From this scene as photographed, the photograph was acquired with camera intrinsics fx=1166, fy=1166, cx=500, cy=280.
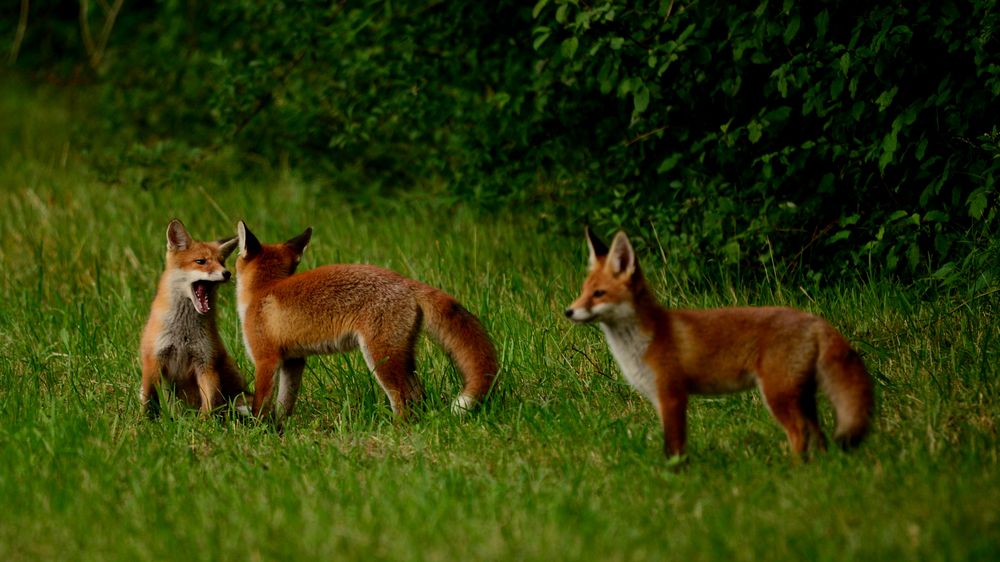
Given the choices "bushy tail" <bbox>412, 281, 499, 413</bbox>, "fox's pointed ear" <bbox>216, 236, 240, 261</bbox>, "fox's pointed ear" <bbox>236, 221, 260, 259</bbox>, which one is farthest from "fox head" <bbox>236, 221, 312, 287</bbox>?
"bushy tail" <bbox>412, 281, 499, 413</bbox>

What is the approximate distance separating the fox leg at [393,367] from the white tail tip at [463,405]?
10.6 inches

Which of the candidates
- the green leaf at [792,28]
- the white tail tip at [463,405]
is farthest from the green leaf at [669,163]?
the white tail tip at [463,405]

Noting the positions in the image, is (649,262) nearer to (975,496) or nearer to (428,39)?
(428,39)

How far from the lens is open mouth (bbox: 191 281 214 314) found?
6816 mm

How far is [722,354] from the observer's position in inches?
201

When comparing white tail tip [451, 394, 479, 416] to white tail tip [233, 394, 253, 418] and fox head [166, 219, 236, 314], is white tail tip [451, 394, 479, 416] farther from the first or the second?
fox head [166, 219, 236, 314]

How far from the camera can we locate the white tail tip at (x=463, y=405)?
616 cm

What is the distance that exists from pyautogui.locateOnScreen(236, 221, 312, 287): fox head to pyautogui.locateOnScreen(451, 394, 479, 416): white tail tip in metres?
1.34

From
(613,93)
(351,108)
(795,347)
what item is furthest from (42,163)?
(795,347)

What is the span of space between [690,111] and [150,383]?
4.52 meters

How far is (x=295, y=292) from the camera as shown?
21.2 ft

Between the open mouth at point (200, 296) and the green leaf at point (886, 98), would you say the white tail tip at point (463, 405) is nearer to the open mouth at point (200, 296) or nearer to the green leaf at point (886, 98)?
the open mouth at point (200, 296)

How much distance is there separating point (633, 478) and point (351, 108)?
6123 millimetres

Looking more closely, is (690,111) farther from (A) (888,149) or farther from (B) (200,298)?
(B) (200,298)
